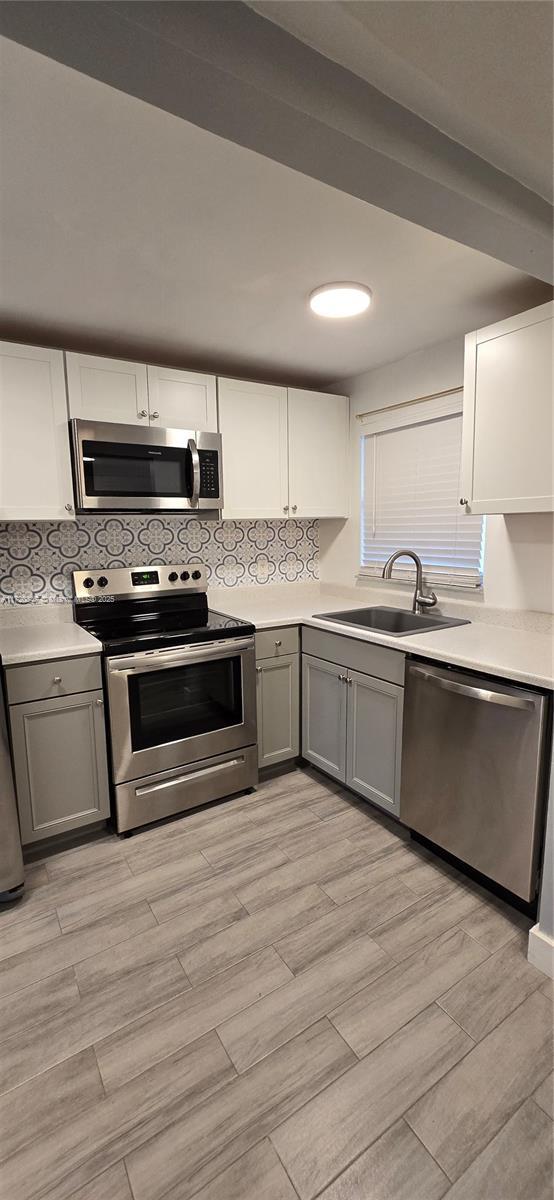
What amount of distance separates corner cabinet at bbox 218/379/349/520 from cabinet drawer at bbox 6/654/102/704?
44.4 inches

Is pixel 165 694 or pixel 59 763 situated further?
pixel 165 694

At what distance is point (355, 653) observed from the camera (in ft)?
8.02

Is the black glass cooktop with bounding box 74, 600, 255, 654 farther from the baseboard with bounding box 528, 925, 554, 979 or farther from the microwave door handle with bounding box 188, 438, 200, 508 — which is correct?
the baseboard with bounding box 528, 925, 554, 979

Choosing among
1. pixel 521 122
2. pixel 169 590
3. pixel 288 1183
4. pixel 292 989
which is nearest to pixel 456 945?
pixel 292 989

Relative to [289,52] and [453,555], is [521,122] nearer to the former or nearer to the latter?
[289,52]

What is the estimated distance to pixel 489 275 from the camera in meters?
1.88

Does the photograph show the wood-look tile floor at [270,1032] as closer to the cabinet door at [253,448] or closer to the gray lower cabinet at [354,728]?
the gray lower cabinet at [354,728]

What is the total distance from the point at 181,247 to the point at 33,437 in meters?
1.07

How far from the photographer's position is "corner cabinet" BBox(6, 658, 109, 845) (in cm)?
210

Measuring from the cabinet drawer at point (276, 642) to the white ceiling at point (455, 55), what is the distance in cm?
200

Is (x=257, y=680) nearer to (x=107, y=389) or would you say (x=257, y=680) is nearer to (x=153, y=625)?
(x=153, y=625)

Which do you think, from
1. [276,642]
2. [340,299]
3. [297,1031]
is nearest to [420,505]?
[276,642]

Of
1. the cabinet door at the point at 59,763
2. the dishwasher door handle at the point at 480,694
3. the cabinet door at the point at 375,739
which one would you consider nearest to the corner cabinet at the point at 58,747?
the cabinet door at the point at 59,763

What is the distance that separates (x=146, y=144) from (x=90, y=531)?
5.82 feet
